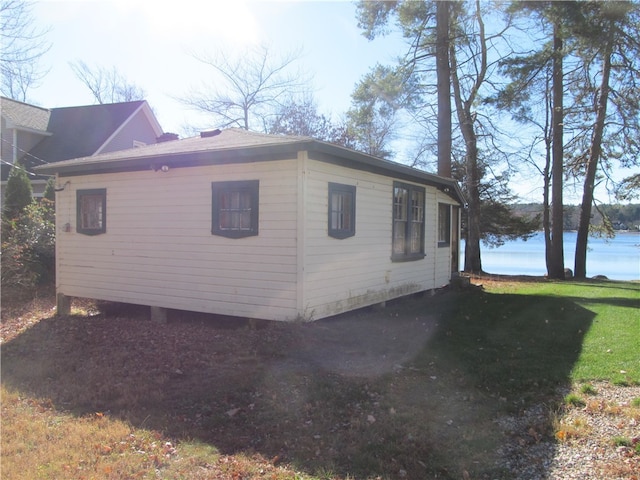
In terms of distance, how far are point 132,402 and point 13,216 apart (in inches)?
423

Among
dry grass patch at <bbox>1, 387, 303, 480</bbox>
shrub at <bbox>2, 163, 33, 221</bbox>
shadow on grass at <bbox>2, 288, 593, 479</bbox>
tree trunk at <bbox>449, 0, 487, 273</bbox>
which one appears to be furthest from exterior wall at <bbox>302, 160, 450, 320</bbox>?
shrub at <bbox>2, 163, 33, 221</bbox>

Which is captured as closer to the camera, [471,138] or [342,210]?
[342,210]

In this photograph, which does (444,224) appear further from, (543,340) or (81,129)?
(81,129)

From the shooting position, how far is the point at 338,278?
7.35 m

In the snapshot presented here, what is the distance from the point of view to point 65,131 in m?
20.1

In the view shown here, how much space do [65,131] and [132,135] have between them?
261 centimetres

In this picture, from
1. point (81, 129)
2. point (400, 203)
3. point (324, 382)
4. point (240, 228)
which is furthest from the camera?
point (81, 129)

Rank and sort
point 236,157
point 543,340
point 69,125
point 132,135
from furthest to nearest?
1. point 132,135
2. point 69,125
3. point 236,157
4. point 543,340

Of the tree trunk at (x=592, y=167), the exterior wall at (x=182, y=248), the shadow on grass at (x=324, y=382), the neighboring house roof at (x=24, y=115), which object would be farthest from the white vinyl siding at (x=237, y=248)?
the neighboring house roof at (x=24, y=115)

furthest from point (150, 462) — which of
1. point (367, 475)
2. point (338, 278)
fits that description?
point (338, 278)

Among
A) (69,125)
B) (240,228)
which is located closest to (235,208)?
(240,228)

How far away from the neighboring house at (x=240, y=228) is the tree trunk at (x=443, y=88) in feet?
20.3

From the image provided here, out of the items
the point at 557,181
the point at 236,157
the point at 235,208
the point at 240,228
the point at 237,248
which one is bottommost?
the point at 237,248

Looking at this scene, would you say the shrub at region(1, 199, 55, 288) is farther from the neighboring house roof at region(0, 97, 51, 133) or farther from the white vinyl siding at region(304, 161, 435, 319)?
the neighboring house roof at region(0, 97, 51, 133)
